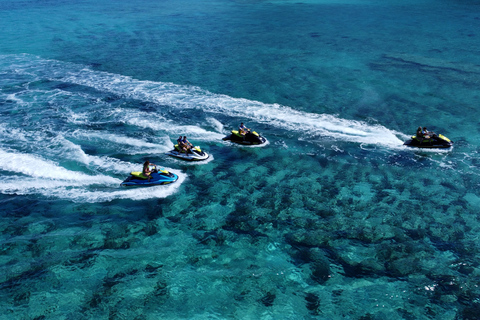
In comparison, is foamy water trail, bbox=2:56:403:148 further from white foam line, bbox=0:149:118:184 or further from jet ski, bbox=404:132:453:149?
white foam line, bbox=0:149:118:184

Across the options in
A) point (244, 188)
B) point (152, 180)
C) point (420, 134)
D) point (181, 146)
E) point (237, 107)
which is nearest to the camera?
point (244, 188)

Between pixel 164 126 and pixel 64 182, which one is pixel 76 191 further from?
pixel 164 126

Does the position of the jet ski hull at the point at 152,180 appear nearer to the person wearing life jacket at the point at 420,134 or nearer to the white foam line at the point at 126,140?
the white foam line at the point at 126,140

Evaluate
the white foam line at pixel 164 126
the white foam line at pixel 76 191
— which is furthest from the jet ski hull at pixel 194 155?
the white foam line at pixel 164 126

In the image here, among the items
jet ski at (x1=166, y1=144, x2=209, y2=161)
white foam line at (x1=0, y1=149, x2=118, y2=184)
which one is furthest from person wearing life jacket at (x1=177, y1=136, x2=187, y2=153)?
white foam line at (x1=0, y1=149, x2=118, y2=184)

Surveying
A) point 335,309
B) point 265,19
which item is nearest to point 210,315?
point 335,309

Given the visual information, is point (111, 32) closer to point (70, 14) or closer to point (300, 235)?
point (70, 14)

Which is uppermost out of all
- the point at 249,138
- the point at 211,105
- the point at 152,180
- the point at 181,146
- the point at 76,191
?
the point at 211,105

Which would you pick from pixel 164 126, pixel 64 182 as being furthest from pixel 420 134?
pixel 64 182

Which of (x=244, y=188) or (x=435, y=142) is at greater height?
(x=435, y=142)
